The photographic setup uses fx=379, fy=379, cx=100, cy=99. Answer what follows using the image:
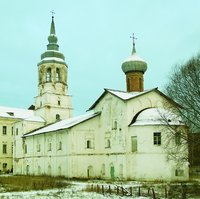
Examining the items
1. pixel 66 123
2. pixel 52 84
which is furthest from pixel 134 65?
pixel 52 84

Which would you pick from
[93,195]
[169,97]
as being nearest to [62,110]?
[169,97]

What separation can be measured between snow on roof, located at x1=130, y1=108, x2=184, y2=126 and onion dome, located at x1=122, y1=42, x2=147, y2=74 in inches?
221

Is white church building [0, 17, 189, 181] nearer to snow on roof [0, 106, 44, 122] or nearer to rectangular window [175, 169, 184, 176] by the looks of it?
rectangular window [175, 169, 184, 176]

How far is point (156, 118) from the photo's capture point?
3272cm

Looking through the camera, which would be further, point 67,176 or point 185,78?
point 67,176

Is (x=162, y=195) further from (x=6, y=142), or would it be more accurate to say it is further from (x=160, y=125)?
(x=6, y=142)

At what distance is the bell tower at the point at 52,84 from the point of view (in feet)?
167

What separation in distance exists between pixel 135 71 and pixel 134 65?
63 cm

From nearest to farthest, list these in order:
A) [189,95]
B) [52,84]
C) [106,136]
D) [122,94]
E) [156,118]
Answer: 1. [189,95]
2. [156,118]
3. [122,94]
4. [106,136]
5. [52,84]

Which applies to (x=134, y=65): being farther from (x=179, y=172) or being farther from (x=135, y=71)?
(x=179, y=172)

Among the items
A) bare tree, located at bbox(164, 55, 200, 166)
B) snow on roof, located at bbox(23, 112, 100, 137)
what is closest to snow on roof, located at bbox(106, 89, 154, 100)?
snow on roof, located at bbox(23, 112, 100, 137)

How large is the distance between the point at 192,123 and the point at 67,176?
15996 millimetres

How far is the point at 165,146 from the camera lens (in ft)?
107

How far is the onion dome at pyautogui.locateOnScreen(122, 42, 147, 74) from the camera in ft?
125
